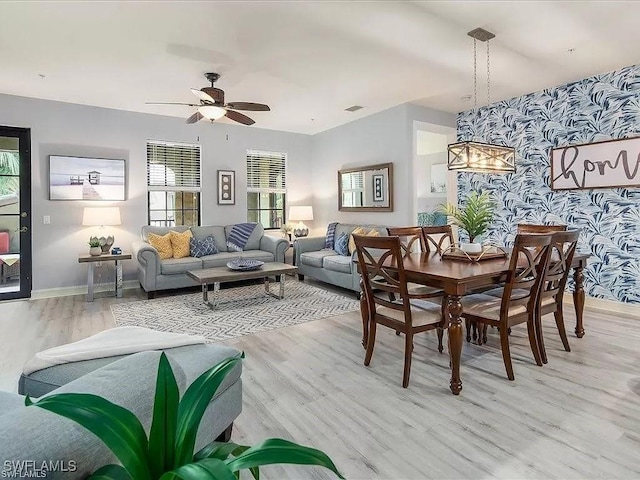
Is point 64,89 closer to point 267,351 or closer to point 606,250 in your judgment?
point 267,351

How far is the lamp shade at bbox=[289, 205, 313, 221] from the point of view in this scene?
6.97 m

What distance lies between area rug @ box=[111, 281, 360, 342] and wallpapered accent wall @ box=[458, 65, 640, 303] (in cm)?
273

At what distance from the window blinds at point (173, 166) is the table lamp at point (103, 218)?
3.02 ft

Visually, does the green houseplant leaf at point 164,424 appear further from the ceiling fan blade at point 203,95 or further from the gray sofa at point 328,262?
the gray sofa at point 328,262

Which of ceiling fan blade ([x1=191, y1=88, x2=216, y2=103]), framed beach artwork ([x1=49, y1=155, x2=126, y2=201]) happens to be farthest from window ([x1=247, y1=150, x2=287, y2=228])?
ceiling fan blade ([x1=191, y1=88, x2=216, y2=103])

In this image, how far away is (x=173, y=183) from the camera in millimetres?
6254

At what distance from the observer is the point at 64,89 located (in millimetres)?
4691

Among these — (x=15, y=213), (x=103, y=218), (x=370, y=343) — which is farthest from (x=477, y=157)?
(x=15, y=213)

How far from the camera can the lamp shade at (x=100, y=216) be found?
16.9ft

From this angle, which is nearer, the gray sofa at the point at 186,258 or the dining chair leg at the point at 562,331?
the dining chair leg at the point at 562,331

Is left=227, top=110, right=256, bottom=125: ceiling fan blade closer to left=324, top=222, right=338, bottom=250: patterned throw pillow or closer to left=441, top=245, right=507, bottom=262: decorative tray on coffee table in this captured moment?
left=324, top=222, right=338, bottom=250: patterned throw pillow

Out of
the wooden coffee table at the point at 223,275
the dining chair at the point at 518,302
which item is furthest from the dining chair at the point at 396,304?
the wooden coffee table at the point at 223,275

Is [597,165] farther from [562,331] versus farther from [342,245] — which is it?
[342,245]

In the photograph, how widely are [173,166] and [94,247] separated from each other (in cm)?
184
